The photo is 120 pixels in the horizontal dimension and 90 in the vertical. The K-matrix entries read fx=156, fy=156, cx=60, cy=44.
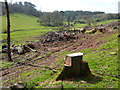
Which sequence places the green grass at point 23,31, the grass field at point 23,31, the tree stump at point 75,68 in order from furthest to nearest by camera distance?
the green grass at point 23,31, the grass field at point 23,31, the tree stump at point 75,68

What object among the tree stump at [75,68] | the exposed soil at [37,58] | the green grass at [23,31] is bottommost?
the exposed soil at [37,58]

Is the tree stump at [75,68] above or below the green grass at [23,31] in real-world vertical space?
below

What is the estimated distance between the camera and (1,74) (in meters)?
16.3

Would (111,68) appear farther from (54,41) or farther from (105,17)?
(105,17)

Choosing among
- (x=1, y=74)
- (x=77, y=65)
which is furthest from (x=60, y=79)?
(x=1, y=74)

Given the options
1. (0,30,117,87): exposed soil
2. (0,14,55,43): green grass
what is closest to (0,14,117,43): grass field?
(0,14,55,43): green grass

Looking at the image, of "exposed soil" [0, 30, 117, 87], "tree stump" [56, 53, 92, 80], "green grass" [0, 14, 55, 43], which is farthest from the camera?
"green grass" [0, 14, 55, 43]

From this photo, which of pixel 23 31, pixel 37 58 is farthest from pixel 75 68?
pixel 23 31

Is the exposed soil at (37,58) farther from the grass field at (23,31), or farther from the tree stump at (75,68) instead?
the grass field at (23,31)

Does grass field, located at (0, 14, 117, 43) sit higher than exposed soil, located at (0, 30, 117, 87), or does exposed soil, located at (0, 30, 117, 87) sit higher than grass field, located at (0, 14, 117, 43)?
grass field, located at (0, 14, 117, 43)

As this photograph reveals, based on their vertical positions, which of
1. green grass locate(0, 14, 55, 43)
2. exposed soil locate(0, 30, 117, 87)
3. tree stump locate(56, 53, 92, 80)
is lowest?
exposed soil locate(0, 30, 117, 87)

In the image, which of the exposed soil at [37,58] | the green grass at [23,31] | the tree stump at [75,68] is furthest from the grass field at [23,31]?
the tree stump at [75,68]

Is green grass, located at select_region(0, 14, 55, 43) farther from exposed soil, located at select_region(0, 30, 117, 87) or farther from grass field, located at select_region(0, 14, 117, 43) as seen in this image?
exposed soil, located at select_region(0, 30, 117, 87)

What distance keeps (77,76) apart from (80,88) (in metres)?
1.65
